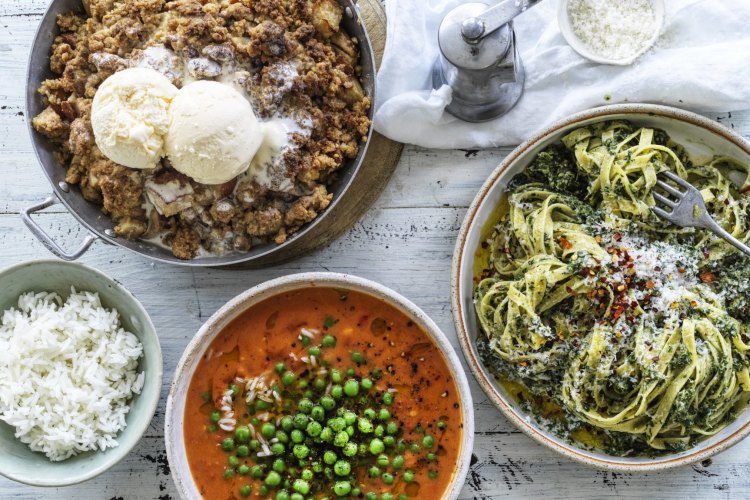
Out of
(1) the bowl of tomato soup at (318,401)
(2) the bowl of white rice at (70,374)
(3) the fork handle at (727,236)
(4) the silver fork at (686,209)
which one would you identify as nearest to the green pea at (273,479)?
(1) the bowl of tomato soup at (318,401)

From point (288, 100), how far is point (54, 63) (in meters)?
1.14

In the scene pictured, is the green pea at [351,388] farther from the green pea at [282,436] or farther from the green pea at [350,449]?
the green pea at [282,436]

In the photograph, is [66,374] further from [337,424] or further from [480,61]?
[480,61]

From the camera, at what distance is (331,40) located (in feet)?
11.7

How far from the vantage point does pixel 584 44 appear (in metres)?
3.74

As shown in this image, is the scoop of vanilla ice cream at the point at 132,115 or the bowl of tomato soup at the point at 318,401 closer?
the scoop of vanilla ice cream at the point at 132,115

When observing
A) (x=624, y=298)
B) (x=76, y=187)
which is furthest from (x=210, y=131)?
(x=624, y=298)

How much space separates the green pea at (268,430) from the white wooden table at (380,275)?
0.72 m

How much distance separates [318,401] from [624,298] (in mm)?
1514

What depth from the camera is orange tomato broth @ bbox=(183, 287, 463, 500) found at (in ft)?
11.4

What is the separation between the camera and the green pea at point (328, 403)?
344 cm

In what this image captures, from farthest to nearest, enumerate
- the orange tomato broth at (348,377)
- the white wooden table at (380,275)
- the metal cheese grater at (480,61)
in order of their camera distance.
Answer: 1. the white wooden table at (380,275)
2. the orange tomato broth at (348,377)
3. the metal cheese grater at (480,61)

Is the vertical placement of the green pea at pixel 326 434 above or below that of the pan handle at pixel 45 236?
below

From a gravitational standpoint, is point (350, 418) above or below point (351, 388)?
below
